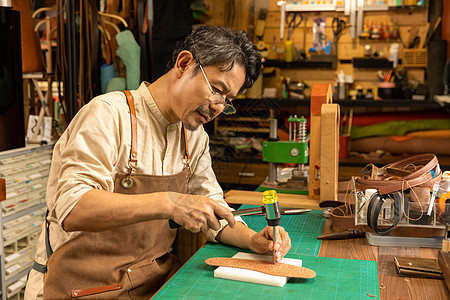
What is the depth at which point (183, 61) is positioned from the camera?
5.75ft

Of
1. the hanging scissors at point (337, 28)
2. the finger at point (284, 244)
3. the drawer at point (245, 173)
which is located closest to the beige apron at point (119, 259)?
the finger at point (284, 244)

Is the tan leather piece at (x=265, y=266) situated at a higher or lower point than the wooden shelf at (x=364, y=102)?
lower

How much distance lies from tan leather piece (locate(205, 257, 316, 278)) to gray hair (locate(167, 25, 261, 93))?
0.69 metres

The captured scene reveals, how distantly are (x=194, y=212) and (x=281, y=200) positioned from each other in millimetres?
1259

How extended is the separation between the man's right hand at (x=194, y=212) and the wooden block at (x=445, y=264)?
703 millimetres

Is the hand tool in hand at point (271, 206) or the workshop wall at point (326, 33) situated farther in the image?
the workshop wall at point (326, 33)

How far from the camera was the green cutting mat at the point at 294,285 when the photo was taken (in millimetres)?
1411

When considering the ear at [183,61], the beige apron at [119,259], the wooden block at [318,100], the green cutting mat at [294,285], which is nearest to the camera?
the green cutting mat at [294,285]

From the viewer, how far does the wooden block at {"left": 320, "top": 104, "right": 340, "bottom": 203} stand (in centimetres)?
240

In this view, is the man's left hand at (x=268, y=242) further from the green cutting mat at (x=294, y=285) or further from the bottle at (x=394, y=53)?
the bottle at (x=394, y=53)

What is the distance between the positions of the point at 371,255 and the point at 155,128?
3.14 ft

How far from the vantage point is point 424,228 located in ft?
6.20

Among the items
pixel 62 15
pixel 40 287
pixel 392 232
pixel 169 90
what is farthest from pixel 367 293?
pixel 62 15

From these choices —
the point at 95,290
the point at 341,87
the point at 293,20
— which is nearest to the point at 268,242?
the point at 95,290
